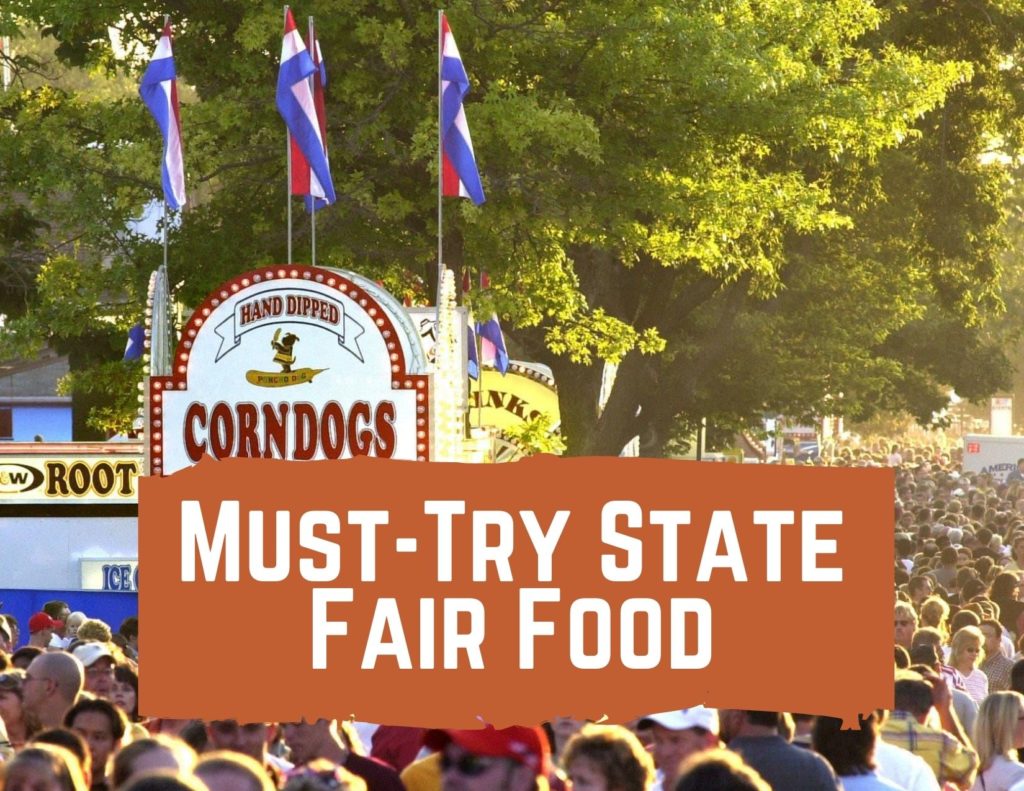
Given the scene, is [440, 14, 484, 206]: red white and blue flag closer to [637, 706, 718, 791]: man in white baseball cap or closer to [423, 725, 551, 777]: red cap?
[637, 706, 718, 791]: man in white baseball cap

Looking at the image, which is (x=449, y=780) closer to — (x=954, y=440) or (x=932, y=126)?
(x=932, y=126)

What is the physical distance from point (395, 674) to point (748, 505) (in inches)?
44.1

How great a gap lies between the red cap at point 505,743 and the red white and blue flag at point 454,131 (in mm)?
13109

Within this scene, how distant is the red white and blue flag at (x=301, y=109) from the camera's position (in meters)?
18.3

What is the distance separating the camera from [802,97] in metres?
24.6

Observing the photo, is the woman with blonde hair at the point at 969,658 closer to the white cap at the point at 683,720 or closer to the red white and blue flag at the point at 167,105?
the white cap at the point at 683,720

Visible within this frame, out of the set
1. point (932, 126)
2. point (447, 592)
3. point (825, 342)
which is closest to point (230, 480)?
point (447, 592)

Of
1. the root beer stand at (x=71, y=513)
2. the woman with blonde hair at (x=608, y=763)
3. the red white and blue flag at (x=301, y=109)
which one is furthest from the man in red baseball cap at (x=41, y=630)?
the woman with blonde hair at (x=608, y=763)

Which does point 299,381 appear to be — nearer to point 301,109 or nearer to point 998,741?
point 301,109

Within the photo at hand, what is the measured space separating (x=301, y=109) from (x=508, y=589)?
43.4 feet

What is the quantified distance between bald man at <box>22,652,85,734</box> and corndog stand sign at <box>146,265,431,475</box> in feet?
23.1

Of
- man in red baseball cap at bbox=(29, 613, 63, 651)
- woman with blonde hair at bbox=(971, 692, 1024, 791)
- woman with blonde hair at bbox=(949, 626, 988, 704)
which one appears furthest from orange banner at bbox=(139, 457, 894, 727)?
man in red baseball cap at bbox=(29, 613, 63, 651)

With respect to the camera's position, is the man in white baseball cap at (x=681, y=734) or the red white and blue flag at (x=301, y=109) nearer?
the man in white baseball cap at (x=681, y=734)

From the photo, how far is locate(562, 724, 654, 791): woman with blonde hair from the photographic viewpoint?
5879mm
